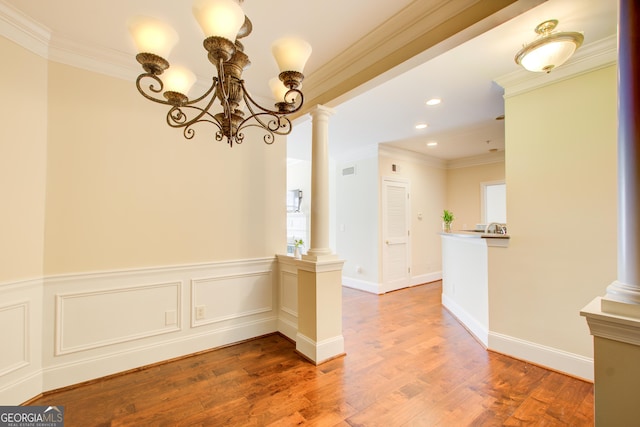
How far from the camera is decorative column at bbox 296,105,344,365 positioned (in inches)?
102

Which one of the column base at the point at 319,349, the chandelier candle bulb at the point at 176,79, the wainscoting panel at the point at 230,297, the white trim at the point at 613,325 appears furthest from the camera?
the wainscoting panel at the point at 230,297

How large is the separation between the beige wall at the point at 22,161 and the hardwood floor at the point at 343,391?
1.08 m

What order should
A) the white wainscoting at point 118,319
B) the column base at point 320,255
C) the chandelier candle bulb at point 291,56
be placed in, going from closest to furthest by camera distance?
1. the chandelier candle bulb at point 291,56
2. the white wainscoting at point 118,319
3. the column base at point 320,255

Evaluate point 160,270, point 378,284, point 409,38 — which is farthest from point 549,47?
point 378,284

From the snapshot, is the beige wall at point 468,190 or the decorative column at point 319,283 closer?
the decorative column at point 319,283

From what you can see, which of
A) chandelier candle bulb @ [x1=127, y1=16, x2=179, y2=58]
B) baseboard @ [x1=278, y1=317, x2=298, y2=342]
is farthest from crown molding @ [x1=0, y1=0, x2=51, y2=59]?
baseboard @ [x1=278, y1=317, x2=298, y2=342]

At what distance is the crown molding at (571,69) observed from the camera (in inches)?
84.7

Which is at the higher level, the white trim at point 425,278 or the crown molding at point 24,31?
the crown molding at point 24,31

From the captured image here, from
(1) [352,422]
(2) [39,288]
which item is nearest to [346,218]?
(1) [352,422]

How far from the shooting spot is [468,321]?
337 cm

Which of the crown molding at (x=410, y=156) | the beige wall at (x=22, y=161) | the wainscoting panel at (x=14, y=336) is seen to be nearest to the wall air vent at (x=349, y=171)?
the crown molding at (x=410, y=156)

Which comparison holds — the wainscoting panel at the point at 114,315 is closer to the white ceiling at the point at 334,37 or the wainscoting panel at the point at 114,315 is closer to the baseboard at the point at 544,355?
the white ceiling at the point at 334,37

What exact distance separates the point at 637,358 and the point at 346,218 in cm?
477

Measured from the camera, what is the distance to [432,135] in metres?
4.57
